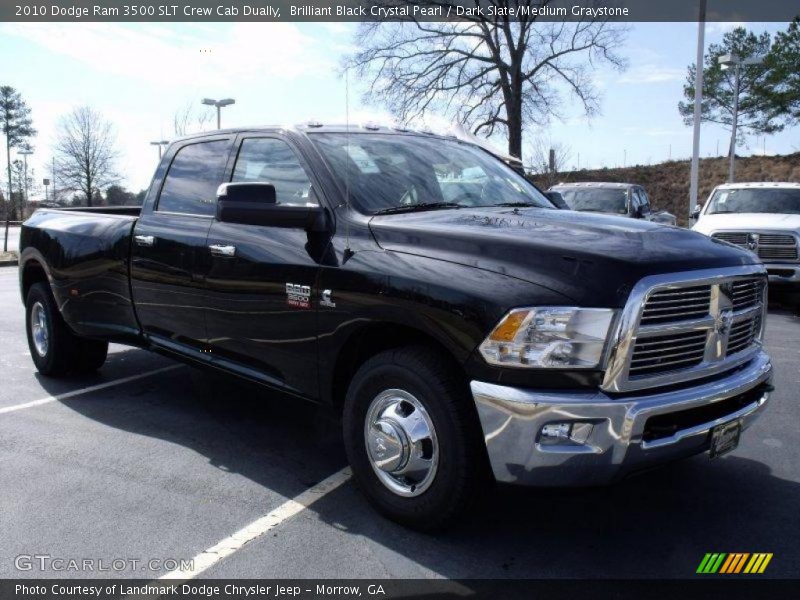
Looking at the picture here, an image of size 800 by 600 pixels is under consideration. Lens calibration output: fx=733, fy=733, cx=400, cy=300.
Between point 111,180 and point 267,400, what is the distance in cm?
4042

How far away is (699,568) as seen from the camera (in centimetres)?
302

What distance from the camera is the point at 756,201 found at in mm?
12219

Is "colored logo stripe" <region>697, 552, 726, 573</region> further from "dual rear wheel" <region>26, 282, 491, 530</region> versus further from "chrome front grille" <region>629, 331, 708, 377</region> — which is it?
"dual rear wheel" <region>26, 282, 491, 530</region>

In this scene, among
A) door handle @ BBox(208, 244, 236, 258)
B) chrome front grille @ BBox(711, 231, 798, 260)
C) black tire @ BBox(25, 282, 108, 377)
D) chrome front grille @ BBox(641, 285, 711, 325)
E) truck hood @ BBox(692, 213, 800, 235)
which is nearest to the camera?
chrome front grille @ BBox(641, 285, 711, 325)

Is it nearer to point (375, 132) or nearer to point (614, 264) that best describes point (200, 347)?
point (375, 132)

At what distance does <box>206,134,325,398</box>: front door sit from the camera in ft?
12.3

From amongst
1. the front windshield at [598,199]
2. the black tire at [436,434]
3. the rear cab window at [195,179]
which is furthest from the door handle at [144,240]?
the front windshield at [598,199]

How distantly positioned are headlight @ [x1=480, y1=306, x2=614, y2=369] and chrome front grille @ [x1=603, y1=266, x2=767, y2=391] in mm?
76

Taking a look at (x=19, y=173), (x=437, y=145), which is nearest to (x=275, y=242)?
(x=437, y=145)

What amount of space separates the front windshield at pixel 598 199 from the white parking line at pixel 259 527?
1012 centimetres

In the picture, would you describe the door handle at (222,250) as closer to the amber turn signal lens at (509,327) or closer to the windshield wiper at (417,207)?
the windshield wiper at (417,207)

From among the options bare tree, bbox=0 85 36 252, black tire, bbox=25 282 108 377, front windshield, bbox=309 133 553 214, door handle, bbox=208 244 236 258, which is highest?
bare tree, bbox=0 85 36 252

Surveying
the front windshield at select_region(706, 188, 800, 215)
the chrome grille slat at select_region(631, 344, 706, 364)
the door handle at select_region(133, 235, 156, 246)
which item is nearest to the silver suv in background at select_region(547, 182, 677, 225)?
the front windshield at select_region(706, 188, 800, 215)

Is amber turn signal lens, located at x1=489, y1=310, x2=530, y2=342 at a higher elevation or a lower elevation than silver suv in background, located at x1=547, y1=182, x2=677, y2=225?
lower
